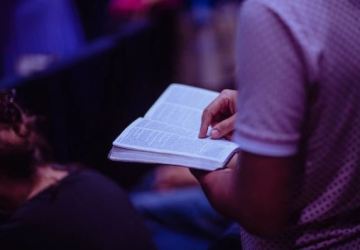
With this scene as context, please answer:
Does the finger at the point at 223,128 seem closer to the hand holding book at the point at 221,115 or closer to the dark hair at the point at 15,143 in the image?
the hand holding book at the point at 221,115

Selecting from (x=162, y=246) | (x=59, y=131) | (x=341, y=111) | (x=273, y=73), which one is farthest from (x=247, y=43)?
(x=59, y=131)

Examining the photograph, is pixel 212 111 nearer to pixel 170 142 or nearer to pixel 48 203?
pixel 170 142

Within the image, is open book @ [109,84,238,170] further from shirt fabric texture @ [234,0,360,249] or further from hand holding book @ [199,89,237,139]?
shirt fabric texture @ [234,0,360,249]

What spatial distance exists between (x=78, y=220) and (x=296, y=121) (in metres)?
0.89

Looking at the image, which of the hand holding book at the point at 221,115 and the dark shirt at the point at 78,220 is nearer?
the hand holding book at the point at 221,115

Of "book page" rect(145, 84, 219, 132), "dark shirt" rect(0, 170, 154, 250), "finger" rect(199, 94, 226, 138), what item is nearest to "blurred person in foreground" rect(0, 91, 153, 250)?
"dark shirt" rect(0, 170, 154, 250)

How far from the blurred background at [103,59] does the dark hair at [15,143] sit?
840 mm

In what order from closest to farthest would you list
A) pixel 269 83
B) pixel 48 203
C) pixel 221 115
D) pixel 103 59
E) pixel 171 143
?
pixel 269 83, pixel 171 143, pixel 221 115, pixel 48 203, pixel 103 59

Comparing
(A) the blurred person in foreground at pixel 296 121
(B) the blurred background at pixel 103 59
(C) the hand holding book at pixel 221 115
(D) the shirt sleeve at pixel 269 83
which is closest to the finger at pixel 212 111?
(C) the hand holding book at pixel 221 115

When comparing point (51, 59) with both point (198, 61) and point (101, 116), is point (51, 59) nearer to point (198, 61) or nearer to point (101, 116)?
point (101, 116)

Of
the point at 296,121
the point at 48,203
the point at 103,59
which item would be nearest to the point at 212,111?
the point at 296,121

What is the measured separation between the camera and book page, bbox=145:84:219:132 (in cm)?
116

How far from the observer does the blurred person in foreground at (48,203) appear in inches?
58.6

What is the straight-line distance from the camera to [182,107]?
48.6 inches
